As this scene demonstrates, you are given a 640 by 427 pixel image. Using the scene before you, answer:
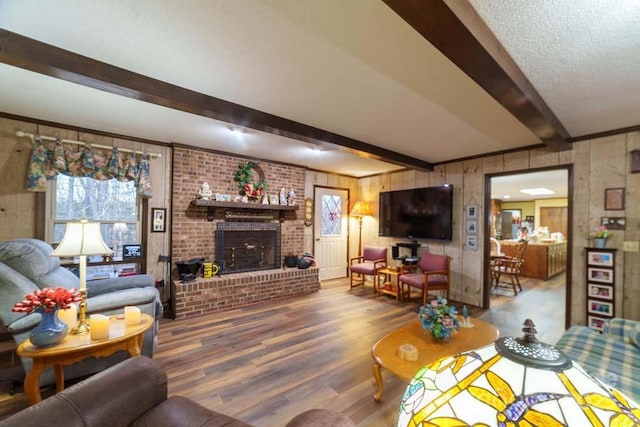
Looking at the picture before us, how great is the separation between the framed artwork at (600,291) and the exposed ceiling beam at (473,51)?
2147mm

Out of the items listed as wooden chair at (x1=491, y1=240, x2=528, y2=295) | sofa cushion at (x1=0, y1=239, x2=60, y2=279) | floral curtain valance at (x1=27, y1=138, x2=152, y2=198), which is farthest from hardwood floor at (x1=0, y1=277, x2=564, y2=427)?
floral curtain valance at (x1=27, y1=138, x2=152, y2=198)

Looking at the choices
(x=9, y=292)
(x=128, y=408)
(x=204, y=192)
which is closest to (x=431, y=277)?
(x=204, y=192)

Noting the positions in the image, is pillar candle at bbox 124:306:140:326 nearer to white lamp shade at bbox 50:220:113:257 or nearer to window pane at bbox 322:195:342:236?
white lamp shade at bbox 50:220:113:257

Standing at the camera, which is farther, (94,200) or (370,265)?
(370,265)

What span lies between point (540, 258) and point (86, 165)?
865 cm

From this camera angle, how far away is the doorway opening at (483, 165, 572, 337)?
12.3 ft

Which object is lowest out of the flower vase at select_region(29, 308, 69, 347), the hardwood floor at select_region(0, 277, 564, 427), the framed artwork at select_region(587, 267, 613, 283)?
the hardwood floor at select_region(0, 277, 564, 427)

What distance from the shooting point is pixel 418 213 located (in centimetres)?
494

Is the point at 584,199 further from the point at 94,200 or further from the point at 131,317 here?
the point at 94,200

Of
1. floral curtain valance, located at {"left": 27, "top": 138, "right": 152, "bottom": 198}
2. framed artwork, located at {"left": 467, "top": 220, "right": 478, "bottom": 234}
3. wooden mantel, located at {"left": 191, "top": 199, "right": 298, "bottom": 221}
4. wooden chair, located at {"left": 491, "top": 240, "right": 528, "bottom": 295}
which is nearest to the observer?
floral curtain valance, located at {"left": 27, "top": 138, "right": 152, "bottom": 198}

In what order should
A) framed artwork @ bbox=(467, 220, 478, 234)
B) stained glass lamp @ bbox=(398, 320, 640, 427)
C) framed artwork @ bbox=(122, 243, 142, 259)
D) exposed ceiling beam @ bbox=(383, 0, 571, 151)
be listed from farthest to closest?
1. framed artwork @ bbox=(467, 220, 478, 234)
2. framed artwork @ bbox=(122, 243, 142, 259)
3. exposed ceiling beam @ bbox=(383, 0, 571, 151)
4. stained glass lamp @ bbox=(398, 320, 640, 427)

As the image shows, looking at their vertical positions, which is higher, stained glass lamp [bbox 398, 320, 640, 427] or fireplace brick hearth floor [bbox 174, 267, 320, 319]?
stained glass lamp [bbox 398, 320, 640, 427]

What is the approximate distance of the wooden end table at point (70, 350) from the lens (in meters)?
1.64

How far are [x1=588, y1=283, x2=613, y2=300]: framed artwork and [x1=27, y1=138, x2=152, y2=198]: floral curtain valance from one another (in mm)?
5577
